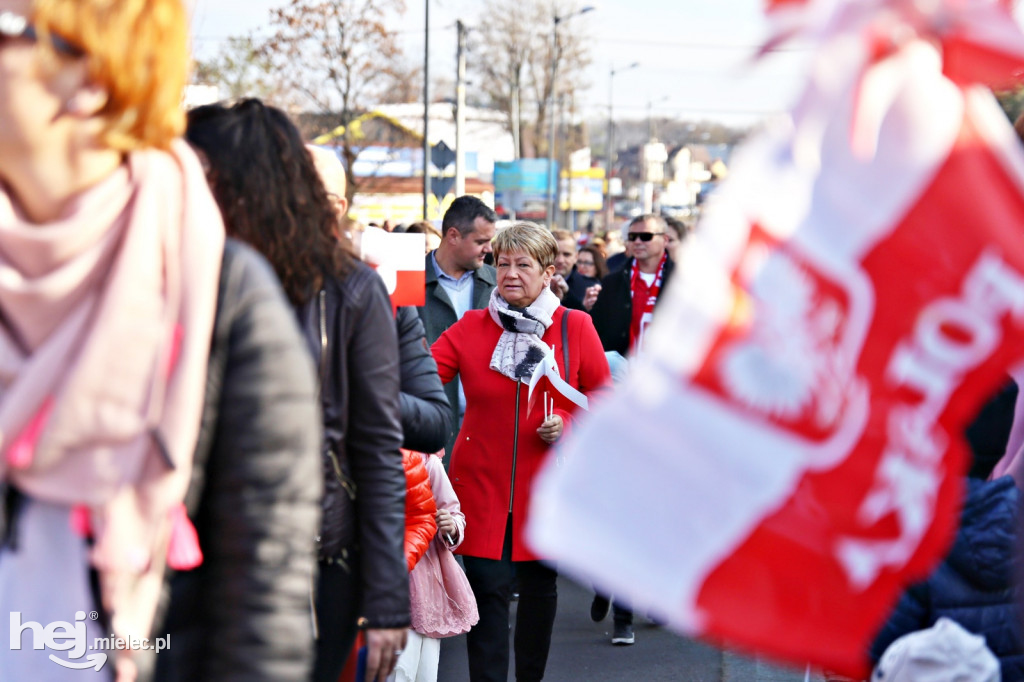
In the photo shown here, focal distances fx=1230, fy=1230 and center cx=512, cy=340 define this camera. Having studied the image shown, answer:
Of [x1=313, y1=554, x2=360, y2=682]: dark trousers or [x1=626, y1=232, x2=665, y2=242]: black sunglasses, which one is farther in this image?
[x1=626, y1=232, x2=665, y2=242]: black sunglasses

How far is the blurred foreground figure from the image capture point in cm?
184

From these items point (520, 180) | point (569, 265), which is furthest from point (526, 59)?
point (569, 265)

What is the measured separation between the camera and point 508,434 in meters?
5.16

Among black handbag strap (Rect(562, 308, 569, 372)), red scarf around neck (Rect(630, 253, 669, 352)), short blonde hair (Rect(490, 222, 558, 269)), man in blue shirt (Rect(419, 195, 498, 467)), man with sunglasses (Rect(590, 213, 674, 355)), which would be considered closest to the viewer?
black handbag strap (Rect(562, 308, 569, 372))

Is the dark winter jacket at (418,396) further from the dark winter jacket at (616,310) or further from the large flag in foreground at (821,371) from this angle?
the dark winter jacket at (616,310)

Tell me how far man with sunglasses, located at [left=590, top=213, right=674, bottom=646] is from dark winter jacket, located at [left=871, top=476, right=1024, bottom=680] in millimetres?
5816

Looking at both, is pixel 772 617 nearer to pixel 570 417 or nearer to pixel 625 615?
pixel 570 417

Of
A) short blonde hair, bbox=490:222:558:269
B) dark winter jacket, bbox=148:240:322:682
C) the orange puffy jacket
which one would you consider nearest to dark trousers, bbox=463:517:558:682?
the orange puffy jacket

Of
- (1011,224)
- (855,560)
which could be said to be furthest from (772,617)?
(1011,224)

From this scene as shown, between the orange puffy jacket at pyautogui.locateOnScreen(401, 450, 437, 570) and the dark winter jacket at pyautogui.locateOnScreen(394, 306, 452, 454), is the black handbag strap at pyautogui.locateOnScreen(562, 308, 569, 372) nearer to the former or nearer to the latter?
the orange puffy jacket at pyautogui.locateOnScreen(401, 450, 437, 570)

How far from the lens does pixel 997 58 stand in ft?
5.85

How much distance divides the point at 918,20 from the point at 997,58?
0.44ft

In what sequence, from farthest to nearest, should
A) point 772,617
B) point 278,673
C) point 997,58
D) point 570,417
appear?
point 570,417
point 278,673
point 997,58
point 772,617

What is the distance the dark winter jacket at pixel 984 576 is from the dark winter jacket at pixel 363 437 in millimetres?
1196
